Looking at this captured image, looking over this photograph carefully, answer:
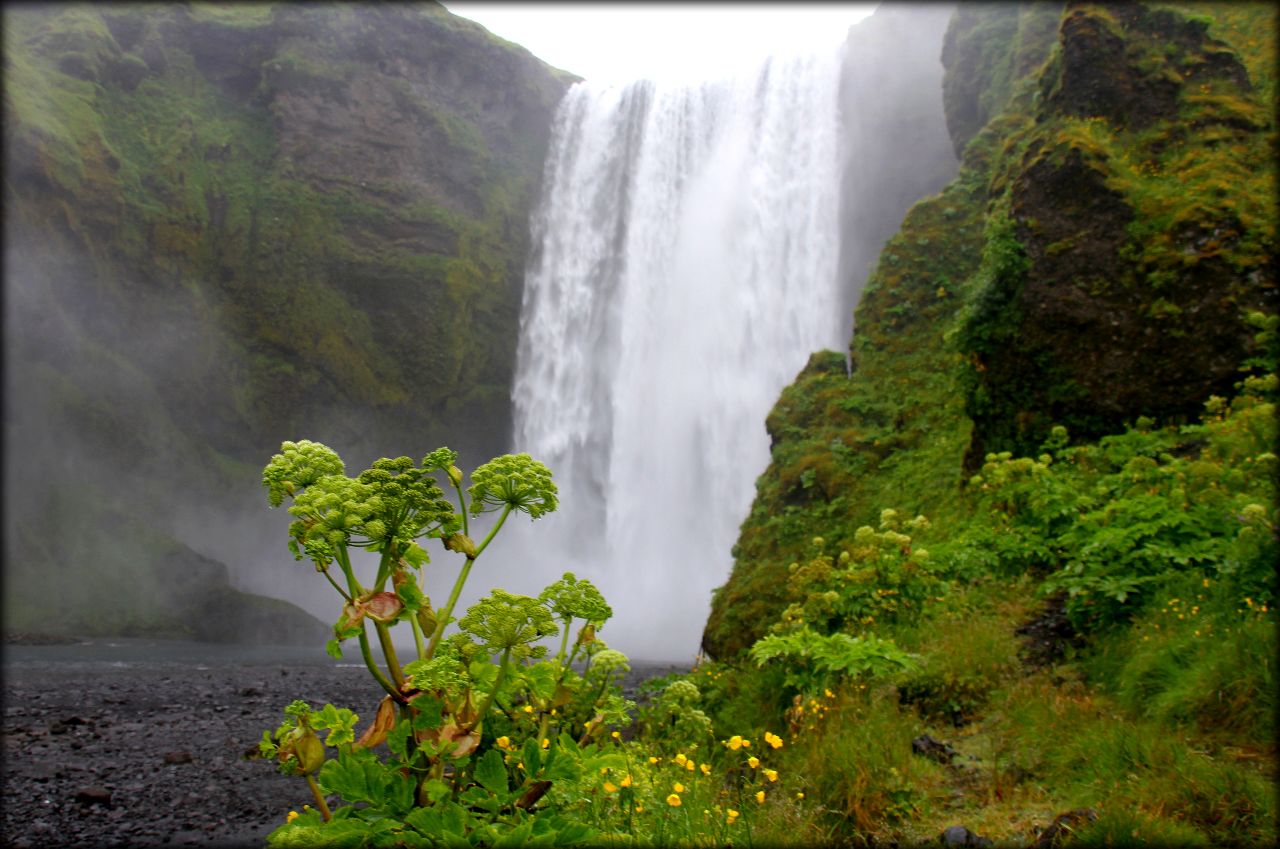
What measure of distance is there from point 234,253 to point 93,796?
35.9m

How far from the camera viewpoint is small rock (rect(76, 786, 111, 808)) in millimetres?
7234

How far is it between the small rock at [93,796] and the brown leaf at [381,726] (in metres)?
7.51

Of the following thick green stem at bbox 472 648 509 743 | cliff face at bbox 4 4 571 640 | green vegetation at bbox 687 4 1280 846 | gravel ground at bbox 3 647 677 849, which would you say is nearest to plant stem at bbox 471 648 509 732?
thick green stem at bbox 472 648 509 743

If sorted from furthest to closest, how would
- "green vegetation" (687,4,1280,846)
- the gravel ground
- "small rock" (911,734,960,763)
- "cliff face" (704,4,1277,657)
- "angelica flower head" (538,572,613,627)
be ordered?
"cliff face" (704,4,1277,657)
the gravel ground
"small rock" (911,734,960,763)
"green vegetation" (687,4,1280,846)
"angelica flower head" (538,572,613,627)

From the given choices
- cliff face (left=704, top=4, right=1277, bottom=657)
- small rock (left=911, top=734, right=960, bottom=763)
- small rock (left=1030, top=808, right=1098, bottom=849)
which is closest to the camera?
small rock (left=1030, top=808, right=1098, bottom=849)

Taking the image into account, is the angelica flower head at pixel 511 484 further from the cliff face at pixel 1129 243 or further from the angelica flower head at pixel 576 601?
the cliff face at pixel 1129 243

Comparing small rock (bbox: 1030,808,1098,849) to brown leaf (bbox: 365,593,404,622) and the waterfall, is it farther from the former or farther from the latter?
the waterfall

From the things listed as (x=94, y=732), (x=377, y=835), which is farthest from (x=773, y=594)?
(x=94, y=732)

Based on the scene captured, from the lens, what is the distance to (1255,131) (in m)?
9.70

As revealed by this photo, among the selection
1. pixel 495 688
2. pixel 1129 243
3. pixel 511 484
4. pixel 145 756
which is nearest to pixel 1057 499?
pixel 1129 243

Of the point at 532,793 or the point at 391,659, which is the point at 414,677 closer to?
the point at 391,659

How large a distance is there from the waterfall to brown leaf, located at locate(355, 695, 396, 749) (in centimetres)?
2310

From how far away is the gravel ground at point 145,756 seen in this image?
262 inches

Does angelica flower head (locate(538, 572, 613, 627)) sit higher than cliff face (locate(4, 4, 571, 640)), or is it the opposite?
cliff face (locate(4, 4, 571, 640))
